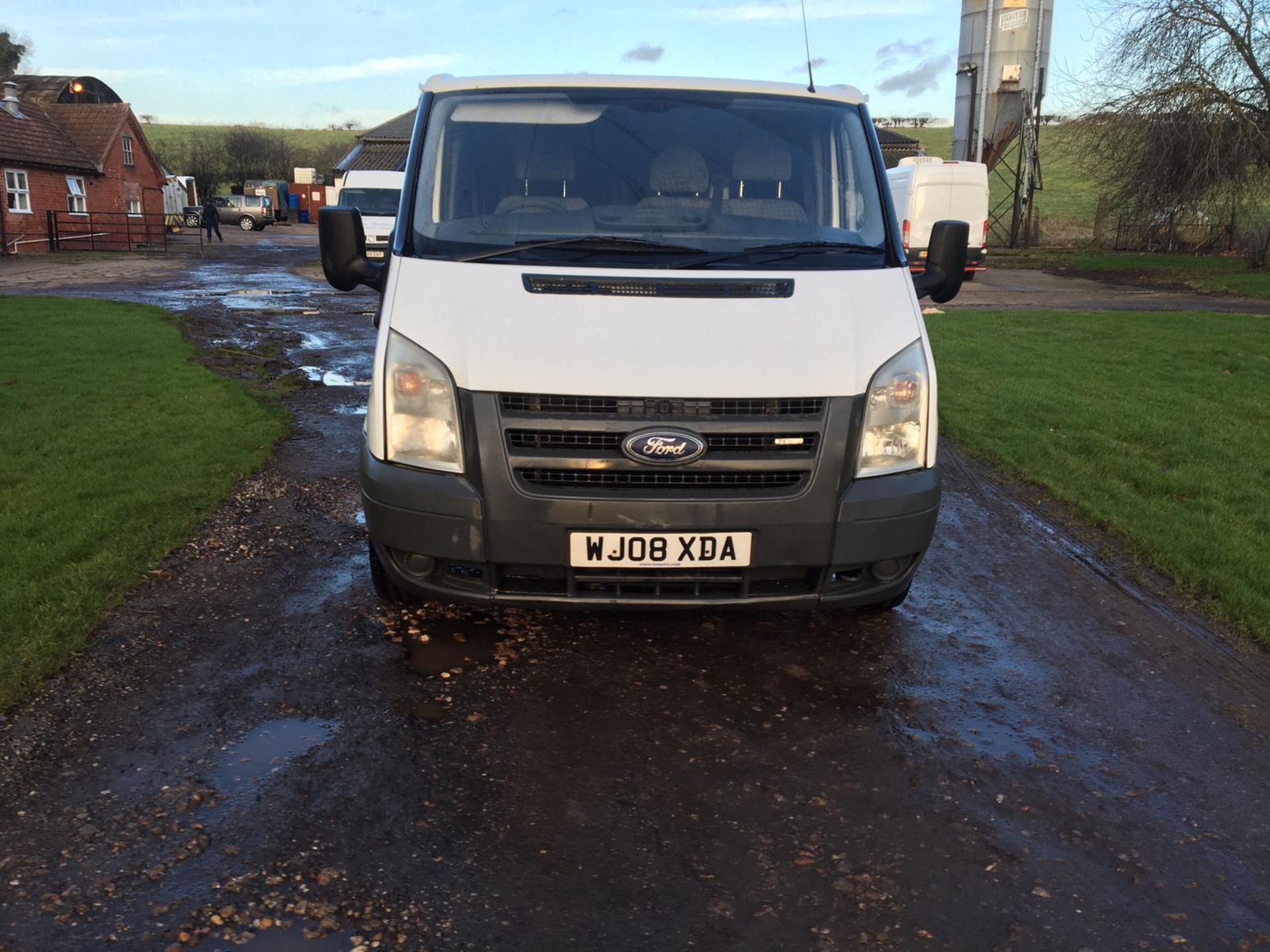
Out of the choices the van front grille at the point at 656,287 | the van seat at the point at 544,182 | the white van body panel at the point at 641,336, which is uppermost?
the van seat at the point at 544,182

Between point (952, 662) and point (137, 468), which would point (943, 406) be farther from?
point (137, 468)

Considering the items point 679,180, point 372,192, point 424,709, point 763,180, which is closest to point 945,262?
point 763,180

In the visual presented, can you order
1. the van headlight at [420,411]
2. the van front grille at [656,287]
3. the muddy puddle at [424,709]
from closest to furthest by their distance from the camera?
the muddy puddle at [424,709] → the van headlight at [420,411] → the van front grille at [656,287]

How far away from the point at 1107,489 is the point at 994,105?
39.9 metres

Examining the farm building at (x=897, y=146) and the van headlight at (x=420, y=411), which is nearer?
the van headlight at (x=420, y=411)

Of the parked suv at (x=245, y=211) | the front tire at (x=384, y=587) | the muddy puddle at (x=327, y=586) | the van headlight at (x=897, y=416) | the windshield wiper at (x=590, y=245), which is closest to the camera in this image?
the van headlight at (x=897, y=416)

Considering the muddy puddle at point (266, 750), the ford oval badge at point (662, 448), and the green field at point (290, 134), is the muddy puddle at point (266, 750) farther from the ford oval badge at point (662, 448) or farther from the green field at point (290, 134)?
the green field at point (290, 134)

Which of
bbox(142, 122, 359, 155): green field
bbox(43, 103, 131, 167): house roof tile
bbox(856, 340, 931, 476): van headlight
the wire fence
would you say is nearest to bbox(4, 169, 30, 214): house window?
the wire fence

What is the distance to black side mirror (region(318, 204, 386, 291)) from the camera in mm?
4746

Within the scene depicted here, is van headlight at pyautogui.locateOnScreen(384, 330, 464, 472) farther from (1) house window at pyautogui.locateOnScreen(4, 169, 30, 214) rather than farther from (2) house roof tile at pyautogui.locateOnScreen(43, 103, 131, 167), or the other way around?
(2) house roof tile at pyautogui.locateOnScreen(43, 103, 131, 167)

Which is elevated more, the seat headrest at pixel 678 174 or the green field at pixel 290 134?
the green field at pixel 290 134

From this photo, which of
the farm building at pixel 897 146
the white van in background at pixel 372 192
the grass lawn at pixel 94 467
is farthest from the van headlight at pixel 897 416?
the farm building at pixel 897 146

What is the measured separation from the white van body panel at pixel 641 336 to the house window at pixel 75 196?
40.5 metres

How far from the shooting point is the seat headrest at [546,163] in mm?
4578
